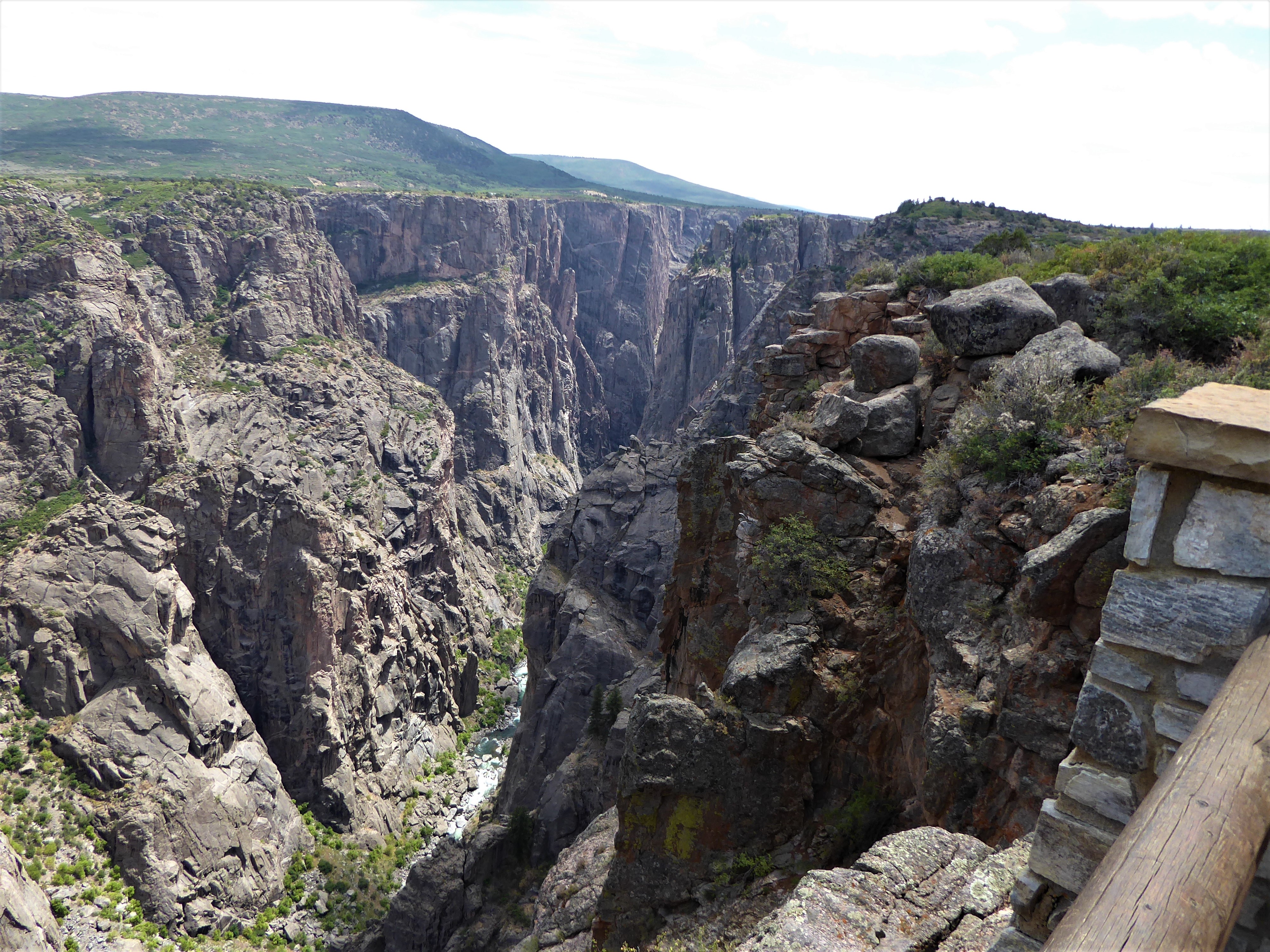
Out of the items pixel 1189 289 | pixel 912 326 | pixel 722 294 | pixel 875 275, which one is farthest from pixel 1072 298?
pixel 722 294

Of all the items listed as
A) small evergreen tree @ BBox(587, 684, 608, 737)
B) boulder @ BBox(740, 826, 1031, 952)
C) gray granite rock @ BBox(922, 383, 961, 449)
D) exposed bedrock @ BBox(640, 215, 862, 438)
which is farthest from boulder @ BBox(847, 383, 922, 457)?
exposed bedrock @ BBox(640, 215, 862, 438)

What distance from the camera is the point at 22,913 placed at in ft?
99.9

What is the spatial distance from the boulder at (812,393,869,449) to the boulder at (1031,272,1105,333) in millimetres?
4270

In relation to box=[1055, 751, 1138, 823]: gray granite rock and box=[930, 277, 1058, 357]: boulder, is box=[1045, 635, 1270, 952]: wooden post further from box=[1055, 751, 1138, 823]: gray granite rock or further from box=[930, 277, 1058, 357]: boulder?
box=[930, 277, 1058, 357]: boulder

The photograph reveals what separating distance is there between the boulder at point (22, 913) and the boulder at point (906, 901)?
34733 millimetres

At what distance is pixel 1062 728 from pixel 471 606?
270 ft

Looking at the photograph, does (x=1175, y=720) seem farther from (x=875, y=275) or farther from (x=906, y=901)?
(x=875, y=275)

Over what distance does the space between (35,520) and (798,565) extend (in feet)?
184

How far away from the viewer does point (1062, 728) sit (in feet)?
26.2

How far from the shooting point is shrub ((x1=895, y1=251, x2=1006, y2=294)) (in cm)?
1997

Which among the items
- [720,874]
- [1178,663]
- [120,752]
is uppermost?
[1178,663]

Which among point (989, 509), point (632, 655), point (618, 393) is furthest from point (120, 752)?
point (618, 393)

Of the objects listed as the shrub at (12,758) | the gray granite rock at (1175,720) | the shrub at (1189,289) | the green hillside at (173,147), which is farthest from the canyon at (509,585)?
the green hillside at (173,147)

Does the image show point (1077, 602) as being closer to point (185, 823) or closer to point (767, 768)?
point (767, 768)
